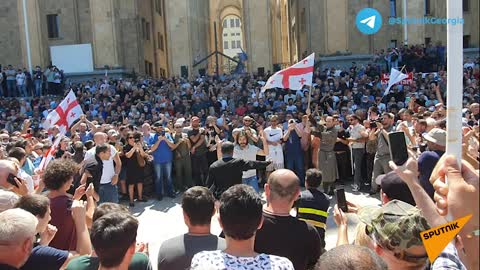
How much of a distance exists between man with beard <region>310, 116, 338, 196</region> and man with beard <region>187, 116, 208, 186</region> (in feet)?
9.17

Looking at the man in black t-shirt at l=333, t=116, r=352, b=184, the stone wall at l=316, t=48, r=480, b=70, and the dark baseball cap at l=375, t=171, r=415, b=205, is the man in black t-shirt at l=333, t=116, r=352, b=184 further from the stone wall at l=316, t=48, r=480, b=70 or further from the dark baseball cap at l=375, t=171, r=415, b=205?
the stone wall at l=316, t=48, r=480, b=70

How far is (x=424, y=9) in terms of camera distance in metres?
28.2

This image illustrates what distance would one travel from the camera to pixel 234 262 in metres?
2.65

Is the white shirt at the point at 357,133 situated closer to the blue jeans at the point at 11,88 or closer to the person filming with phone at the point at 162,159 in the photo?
the person filming with phone at the point at 162,159

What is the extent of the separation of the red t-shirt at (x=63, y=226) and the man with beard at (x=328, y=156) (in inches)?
291

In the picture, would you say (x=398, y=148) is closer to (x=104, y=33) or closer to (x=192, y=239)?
(x=192, y=239)

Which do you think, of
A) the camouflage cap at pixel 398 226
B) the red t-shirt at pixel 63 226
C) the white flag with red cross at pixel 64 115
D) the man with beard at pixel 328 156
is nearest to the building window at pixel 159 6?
the white flag with red cross at pixel 64 115

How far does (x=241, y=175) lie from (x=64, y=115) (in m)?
6.10

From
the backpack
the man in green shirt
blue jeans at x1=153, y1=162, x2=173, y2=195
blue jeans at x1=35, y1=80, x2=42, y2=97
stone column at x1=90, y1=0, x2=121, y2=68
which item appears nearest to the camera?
the man in green shirt

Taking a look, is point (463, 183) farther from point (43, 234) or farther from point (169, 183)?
point (169, 183)

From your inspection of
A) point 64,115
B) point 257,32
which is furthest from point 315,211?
point 257,32

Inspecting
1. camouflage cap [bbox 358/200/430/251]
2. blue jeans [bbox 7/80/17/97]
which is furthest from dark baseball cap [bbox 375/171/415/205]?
blue jeans [bbox 7/80/17/97]

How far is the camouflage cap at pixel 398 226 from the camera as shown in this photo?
2.38m

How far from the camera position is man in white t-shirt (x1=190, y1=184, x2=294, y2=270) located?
263 centimetres
